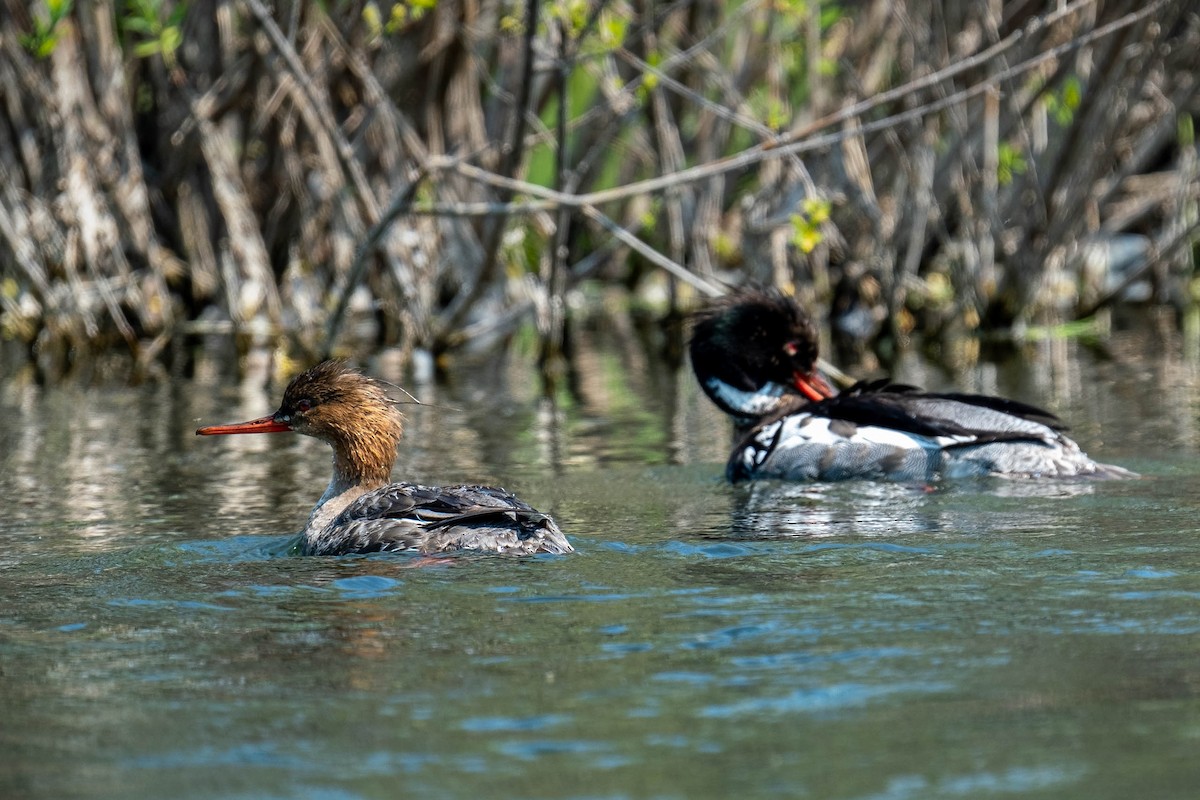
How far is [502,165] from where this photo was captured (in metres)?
12.9

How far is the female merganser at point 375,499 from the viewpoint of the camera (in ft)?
22.5

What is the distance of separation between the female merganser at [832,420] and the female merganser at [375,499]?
2416 mm

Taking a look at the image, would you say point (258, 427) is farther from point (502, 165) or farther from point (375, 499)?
point (502, 165)

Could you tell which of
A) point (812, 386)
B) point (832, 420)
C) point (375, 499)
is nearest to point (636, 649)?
point (375, 499)

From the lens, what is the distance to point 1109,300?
1666cm

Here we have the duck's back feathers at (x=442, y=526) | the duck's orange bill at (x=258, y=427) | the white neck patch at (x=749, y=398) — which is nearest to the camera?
the duck's back feathers at (x=442, y=526)

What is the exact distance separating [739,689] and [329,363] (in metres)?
3.66

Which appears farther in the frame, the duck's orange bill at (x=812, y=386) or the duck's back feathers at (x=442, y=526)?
the duck's orange bill at (x=812, y=386)

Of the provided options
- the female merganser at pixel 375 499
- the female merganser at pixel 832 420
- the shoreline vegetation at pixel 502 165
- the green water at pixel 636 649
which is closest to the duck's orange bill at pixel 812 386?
the female merganser at pixel 832 420

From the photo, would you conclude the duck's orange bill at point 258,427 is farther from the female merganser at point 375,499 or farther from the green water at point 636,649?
the green water at point 636,649

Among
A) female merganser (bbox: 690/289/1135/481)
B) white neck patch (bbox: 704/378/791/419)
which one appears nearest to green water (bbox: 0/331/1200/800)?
female merganser (bbox: 690/289/1135/481)

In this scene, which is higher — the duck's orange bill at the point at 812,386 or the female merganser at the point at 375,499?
the duck's orange bill at the point at 812,386

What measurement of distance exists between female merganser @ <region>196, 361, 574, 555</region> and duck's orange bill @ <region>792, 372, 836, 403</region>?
307 cm

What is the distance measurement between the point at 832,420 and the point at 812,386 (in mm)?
895
